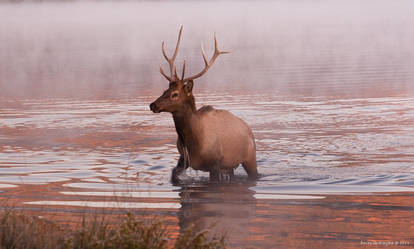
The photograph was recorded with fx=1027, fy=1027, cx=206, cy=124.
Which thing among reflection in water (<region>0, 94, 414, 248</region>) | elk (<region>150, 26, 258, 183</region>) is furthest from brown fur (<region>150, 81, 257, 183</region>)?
reflection in water (<region>0, 94, 414, 248</region>)

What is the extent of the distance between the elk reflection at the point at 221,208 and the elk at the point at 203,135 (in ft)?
1.05

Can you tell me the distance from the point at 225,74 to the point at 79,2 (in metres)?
Answer: 143

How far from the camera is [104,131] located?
20797mm

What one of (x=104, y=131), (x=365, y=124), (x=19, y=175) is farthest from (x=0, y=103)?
(x=19, y=175)

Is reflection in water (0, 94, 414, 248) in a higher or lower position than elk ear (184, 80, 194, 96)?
lower

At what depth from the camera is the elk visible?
13.5m

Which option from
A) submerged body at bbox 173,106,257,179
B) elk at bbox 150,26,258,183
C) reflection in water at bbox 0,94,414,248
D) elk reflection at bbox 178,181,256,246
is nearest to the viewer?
elk reflection at bbox 178,181,256,246

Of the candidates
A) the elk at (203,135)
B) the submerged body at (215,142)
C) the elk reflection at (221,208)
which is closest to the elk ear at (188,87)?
the elk at (203,135)

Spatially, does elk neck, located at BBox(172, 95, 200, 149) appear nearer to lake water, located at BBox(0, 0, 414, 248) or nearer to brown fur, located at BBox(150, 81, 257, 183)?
brown fur, located at BBox(150, 81, 257, 183)

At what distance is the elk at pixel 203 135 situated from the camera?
13.5 m

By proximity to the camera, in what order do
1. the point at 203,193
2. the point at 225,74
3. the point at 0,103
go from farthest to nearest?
1. the point at 225,74
2. the point at 0,103
3. the point at 203,193

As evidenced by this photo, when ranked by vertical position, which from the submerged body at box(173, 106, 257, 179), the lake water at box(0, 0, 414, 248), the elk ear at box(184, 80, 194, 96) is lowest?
the lake water at box(0, 0, 414, 248)

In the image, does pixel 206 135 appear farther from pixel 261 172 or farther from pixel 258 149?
pixel 258 149

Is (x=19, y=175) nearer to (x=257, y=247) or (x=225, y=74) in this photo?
(x=257, y=247)
